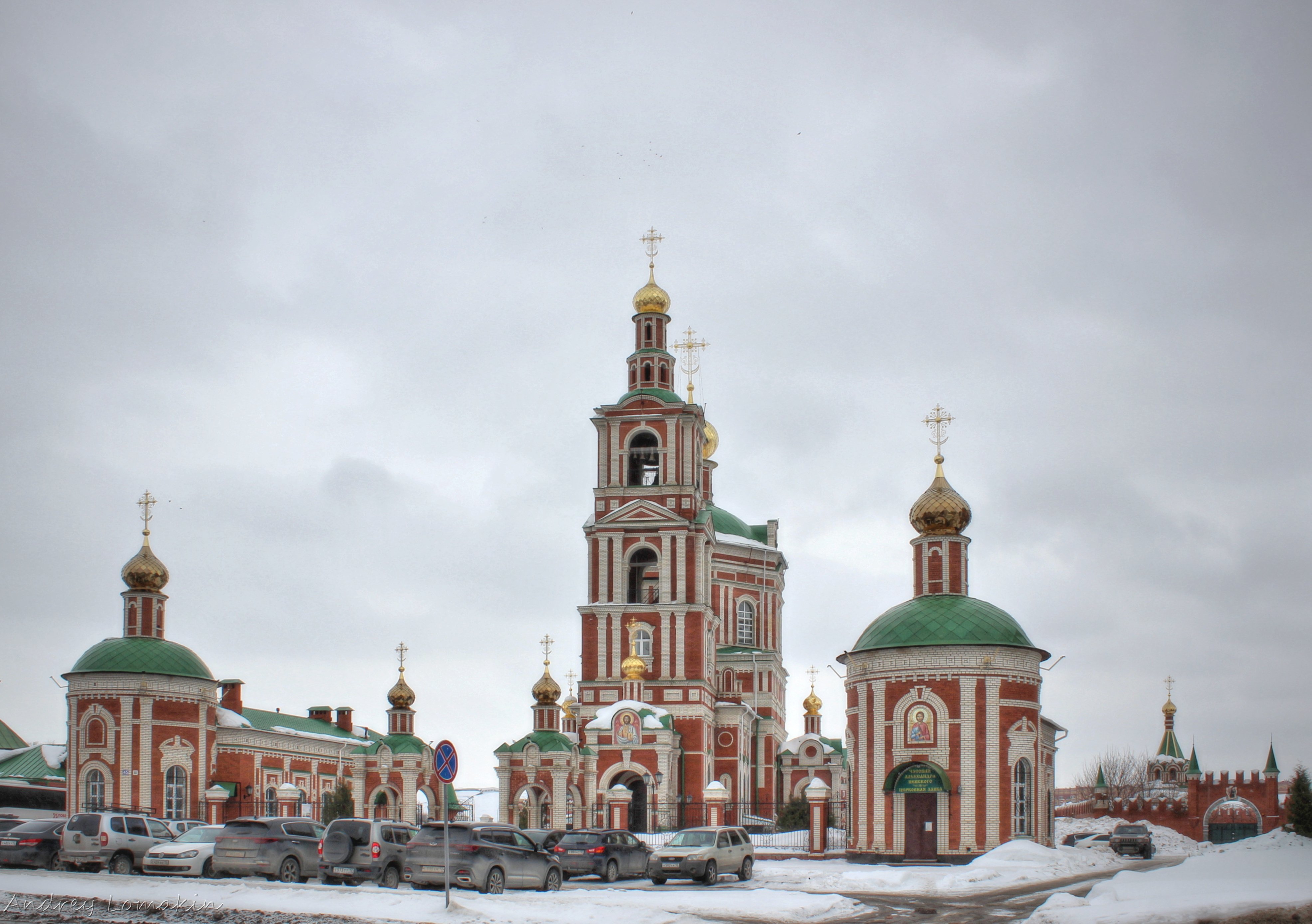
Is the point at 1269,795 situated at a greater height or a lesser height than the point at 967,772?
lesser

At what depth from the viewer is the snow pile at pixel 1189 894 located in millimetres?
16250

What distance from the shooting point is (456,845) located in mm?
22438

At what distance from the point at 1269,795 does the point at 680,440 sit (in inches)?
1315

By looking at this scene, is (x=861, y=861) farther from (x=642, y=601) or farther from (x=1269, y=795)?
(x=1269, y=795)

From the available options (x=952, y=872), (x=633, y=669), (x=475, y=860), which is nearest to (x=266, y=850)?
(x=475, y=860)

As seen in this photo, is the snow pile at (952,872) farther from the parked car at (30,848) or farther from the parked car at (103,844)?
the parked car at (30,848)

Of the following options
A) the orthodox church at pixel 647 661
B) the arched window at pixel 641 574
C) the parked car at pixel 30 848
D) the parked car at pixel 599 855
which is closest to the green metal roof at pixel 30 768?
the orthodox church at pixel 647 661

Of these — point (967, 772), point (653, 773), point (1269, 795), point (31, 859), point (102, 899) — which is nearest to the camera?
point (102, 899)

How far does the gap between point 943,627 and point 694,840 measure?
11433 mm

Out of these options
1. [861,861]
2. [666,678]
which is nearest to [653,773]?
[666,678]

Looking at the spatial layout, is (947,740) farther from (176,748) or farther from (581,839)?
(176,748)

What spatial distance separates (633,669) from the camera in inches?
1927

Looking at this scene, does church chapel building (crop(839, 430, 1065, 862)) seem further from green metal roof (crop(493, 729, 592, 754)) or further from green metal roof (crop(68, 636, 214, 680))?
green metal roof (crop(68, 636, 214, 680))

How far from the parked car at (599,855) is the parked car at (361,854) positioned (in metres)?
3.91
